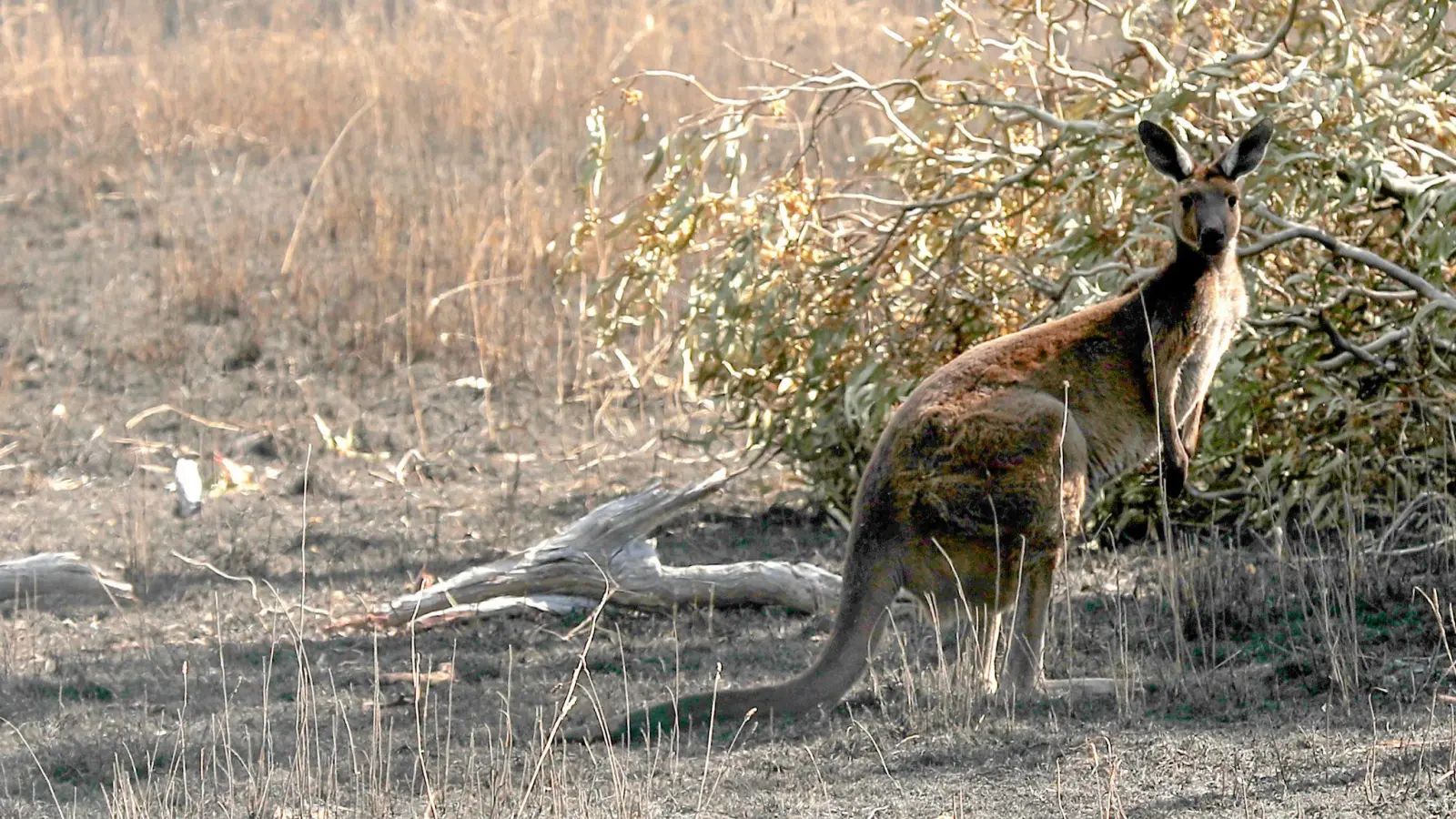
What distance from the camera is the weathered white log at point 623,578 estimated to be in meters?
6.21

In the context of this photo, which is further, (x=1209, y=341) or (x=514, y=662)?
(x=514, y=662)

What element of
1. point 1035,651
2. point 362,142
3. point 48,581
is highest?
point 362,142

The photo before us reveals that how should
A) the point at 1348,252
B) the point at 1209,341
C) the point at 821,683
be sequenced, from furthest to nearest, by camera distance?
the point at 1348,252, the point at 1209,341, the point at 821,683

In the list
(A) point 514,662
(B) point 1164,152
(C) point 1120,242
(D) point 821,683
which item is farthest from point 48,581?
(B) point 1164,152

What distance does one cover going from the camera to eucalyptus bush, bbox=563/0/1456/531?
6098mm

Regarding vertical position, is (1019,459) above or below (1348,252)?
below

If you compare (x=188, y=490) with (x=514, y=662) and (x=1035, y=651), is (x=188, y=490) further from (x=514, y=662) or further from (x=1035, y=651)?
(x=1035, y=651)

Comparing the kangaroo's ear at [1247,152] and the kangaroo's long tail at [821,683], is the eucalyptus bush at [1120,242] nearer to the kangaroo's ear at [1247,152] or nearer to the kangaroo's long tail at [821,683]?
the kangaroo's ear at [1247,152]

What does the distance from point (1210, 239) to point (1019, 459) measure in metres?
0.94

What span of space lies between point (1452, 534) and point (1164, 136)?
177cm

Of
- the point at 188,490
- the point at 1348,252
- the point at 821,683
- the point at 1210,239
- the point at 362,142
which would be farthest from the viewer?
the point at 362,142

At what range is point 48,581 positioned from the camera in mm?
Answer: 6645

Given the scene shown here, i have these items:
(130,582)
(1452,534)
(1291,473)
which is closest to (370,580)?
(130,582)

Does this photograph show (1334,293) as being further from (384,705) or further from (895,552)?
(384,705)
